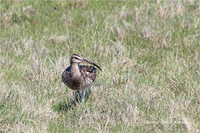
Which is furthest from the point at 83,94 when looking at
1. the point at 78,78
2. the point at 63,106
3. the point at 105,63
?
the point at 105,63

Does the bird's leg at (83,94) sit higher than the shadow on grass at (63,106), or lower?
higher

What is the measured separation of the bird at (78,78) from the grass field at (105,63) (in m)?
0.14

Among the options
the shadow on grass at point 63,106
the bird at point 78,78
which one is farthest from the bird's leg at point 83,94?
the shadow on grass at point 63,106

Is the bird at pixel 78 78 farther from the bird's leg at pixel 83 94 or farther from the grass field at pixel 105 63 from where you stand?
the grass field at pixel 105 63

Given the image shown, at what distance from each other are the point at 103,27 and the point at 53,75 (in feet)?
9.20

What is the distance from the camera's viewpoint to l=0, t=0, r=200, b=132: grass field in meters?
5.00

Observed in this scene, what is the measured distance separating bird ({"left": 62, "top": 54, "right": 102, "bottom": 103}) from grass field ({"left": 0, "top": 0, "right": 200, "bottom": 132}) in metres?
0.14

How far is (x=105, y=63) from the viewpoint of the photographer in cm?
705

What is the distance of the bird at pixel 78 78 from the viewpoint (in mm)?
5805

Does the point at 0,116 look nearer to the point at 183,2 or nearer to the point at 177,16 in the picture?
the point at 177,16

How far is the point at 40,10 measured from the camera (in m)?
9.90

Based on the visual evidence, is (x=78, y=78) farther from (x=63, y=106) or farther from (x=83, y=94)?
(x=63, y=106)

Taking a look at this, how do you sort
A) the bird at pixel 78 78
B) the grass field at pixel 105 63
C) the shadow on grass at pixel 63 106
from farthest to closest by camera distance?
the bird at pixel 78 78, the shadow on grass at pixel 63 106, the grass field at pixel 105 63

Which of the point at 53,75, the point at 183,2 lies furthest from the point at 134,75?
the point at 183,2
